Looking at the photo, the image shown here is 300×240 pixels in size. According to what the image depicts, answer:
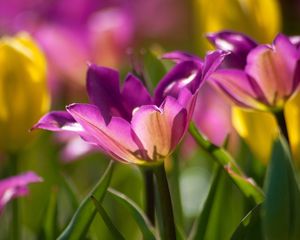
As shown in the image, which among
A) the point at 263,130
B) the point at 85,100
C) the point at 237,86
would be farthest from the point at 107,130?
the point at 85,100

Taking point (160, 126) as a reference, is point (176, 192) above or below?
below

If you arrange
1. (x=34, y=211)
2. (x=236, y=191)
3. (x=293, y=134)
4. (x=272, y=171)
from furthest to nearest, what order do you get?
(x=34, y=211), (x=236, y=191), (x=293, y=134), (x=272, y=171)

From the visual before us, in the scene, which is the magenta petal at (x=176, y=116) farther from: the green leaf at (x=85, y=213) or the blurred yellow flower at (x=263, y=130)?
the blurred yellow flower at (x=263, y=130)

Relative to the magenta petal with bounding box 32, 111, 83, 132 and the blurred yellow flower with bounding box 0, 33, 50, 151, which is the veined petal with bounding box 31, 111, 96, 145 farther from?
the blurred yellow flower with bounding box 0, 33, 50, 151

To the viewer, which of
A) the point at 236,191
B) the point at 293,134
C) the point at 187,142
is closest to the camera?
the point at 293,134

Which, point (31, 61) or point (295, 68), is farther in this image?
point (31, 61)

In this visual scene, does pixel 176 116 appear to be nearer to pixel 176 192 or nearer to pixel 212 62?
pixel 212 62

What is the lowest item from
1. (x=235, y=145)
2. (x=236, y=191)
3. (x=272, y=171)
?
(x=235, y=145)

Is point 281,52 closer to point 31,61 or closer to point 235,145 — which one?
point 31,61

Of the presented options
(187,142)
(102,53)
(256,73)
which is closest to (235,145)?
(187,142)
